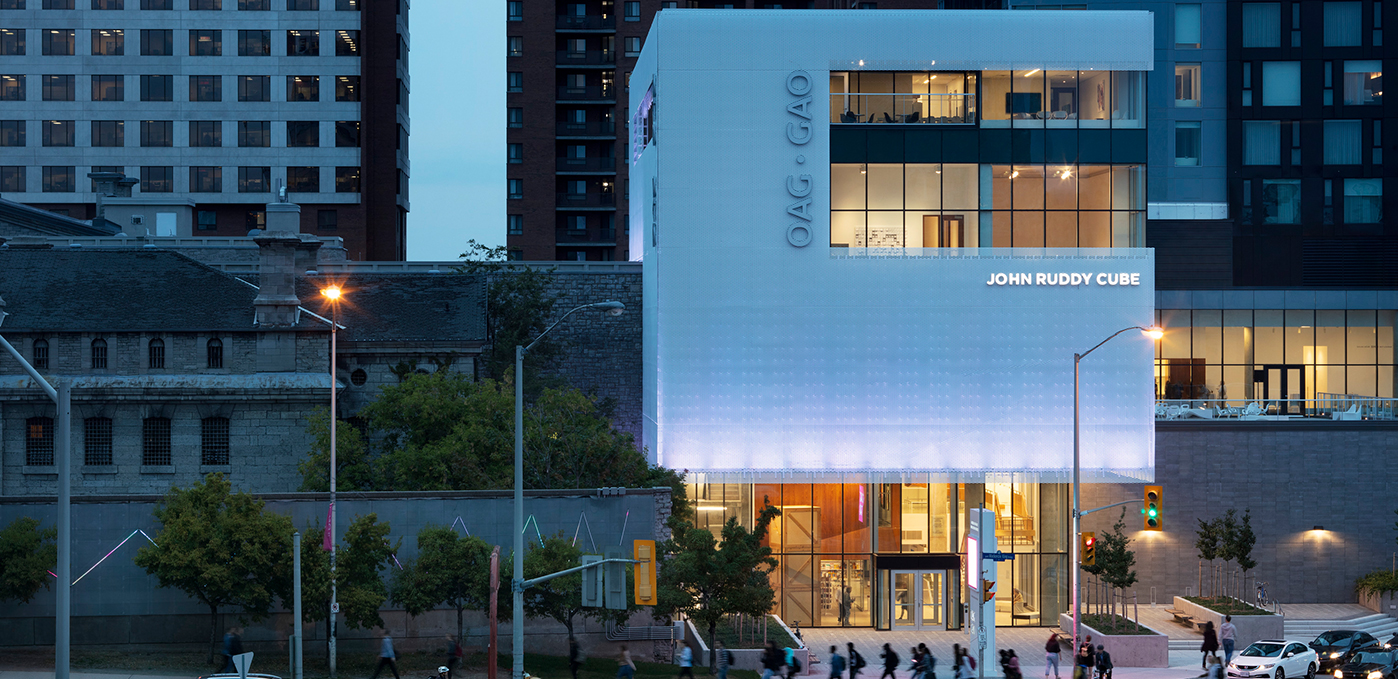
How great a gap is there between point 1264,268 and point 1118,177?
24.3 m

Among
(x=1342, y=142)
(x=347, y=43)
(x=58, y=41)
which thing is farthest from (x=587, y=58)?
(x=1342, y=142)

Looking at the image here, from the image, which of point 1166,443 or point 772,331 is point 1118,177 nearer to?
point 1166,443

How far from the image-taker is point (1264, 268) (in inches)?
2579

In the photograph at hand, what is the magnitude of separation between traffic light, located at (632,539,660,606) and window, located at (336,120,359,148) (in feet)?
207

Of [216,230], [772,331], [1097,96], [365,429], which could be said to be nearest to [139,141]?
[216,230]

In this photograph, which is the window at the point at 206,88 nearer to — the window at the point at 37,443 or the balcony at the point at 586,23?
the balcony at the point at 586,23

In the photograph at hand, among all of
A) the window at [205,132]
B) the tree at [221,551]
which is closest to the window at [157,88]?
the window at [205,132]

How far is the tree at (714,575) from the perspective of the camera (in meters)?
35.1

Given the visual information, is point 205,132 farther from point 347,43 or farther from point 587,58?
point 587,58

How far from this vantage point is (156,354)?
4434 centimetres

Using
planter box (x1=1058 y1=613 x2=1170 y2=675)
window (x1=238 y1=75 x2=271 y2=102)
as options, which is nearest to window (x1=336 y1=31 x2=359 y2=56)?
window (x1=238 y1=75 x2=271 y2=102)

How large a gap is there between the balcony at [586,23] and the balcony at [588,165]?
9.90 metres

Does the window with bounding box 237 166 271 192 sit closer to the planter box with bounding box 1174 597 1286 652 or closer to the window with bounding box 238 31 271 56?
the window with bounding box 238 31 271 56

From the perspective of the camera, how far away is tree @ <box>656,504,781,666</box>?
35.1 meters
